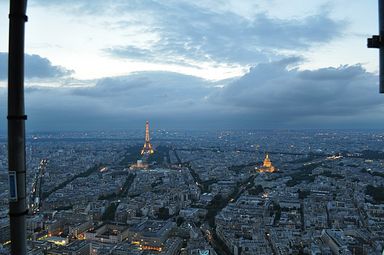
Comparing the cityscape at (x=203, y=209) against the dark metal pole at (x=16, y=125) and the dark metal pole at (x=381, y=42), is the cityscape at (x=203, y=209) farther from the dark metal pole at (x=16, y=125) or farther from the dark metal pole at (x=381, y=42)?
the dark metal pole at (x=381, y=42)

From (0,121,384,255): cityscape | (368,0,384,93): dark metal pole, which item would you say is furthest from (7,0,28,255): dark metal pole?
(0,121,384,255): cityscape

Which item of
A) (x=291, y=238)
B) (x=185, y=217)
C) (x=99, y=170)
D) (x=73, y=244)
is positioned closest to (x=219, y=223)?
(x=185, y=217)

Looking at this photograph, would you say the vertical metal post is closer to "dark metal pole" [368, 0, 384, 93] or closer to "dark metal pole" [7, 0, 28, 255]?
"dark metal pole" [368, 0, 384, 93]

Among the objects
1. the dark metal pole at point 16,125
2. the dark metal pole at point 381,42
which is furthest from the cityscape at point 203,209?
the dark metal pole at point 381,42

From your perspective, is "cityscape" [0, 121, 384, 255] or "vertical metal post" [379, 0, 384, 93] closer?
"vertical metal post" [379, 0, 384, 93]

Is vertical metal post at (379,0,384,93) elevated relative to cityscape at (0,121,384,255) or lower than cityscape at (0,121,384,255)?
elevated

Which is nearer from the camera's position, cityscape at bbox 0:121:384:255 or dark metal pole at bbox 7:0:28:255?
dark metal pole at bbox 7:0:28:255

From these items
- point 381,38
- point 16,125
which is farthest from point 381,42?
point 16,125
